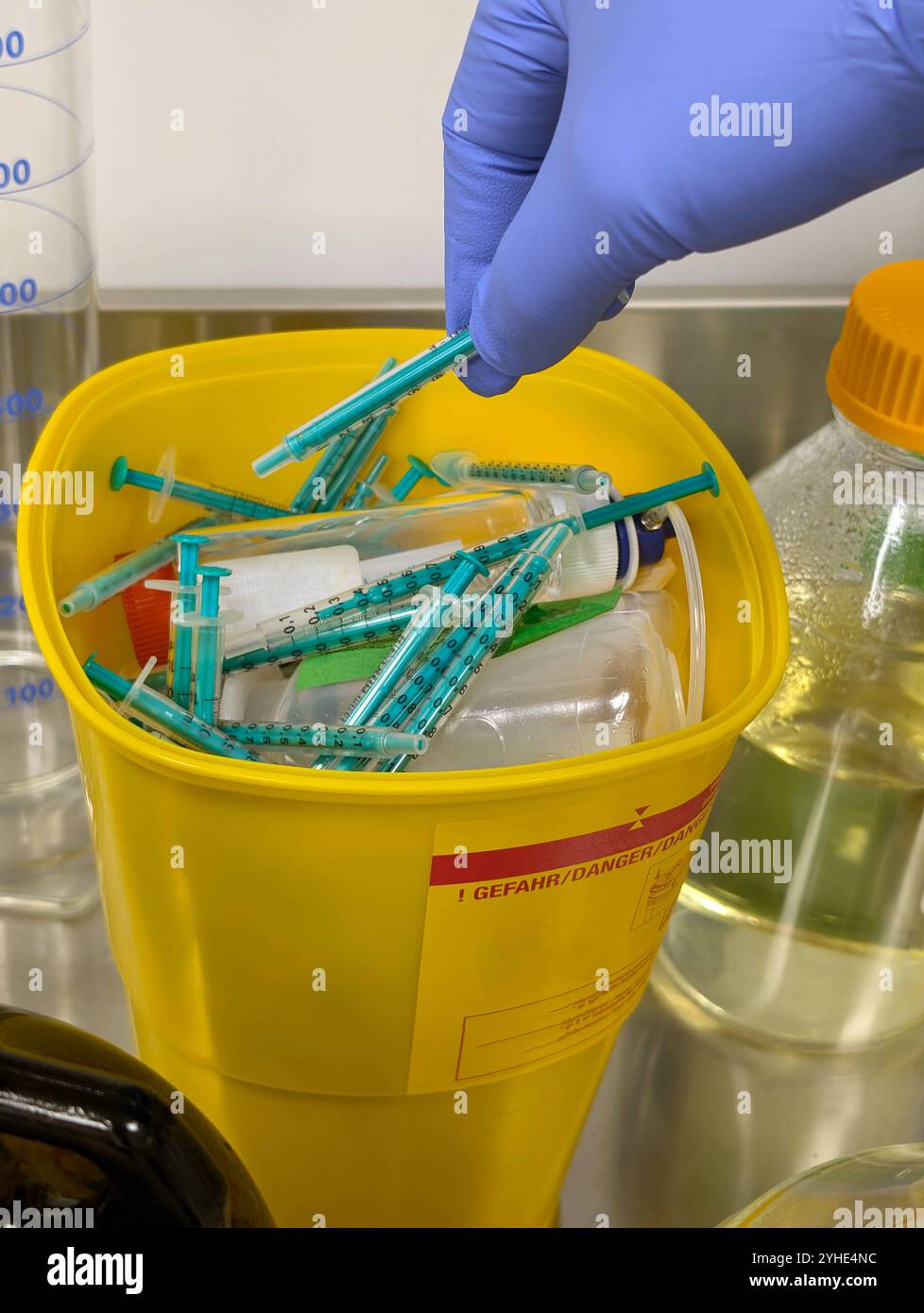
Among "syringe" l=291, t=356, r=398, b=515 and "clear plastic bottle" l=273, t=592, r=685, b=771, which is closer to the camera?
"clear plastic bottle" l=273, t=592, r=685, b=771

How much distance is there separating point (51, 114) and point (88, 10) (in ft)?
0.22

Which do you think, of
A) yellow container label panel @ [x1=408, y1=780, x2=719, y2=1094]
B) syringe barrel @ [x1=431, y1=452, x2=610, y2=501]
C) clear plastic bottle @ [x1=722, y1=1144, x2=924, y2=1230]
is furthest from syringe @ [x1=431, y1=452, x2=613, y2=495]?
clear plastic bottle @ [x1=722, y1=1144, x2=924, y2=1230]

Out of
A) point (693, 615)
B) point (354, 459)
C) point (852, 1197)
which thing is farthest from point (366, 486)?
point (852, 1197)

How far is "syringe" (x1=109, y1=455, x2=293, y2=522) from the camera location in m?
0.66

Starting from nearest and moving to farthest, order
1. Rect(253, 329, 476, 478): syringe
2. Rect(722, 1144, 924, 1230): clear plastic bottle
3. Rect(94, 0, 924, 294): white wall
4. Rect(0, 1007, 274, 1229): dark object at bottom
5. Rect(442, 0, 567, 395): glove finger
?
Rect(0, 1007, 274, 1229): dark object at bottom < Rect(722, 1144, 924, 1230): clear plastic bottle < Rect(442, 0, 567, 395): glove finger < Rect(253, 329, 476, 478): syringe < Rect(94, 0, 924, 294): white wall

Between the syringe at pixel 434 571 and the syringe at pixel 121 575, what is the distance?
0.07 meters

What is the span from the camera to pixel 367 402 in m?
0.68

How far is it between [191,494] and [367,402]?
11cm

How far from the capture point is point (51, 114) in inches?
27.0

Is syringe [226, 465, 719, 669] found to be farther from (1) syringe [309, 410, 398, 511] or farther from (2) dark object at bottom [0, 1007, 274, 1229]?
(2) dark object at bottom [0, 1007, 274, 1229]

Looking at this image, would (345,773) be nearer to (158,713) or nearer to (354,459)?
(158,713)

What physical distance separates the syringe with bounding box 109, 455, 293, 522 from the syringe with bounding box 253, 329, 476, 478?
0.04 metres

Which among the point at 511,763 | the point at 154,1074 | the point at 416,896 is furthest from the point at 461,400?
the point at 154,1074

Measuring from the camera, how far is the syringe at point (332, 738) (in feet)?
1.87
